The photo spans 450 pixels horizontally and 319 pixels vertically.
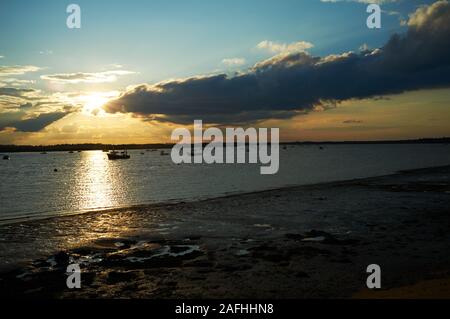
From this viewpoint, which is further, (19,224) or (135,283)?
(19,224)

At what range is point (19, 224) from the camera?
28.2m

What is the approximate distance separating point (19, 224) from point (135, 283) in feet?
59.6

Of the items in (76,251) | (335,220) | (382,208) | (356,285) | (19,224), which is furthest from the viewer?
(382,208)

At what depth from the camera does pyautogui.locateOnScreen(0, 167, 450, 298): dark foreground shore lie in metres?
13.3

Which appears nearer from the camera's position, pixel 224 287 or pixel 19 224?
pixel 224 287

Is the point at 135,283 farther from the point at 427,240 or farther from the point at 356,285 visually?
the point at 427,240

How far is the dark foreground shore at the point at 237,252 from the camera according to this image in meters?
13.3

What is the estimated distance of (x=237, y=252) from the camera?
18.4 metres
